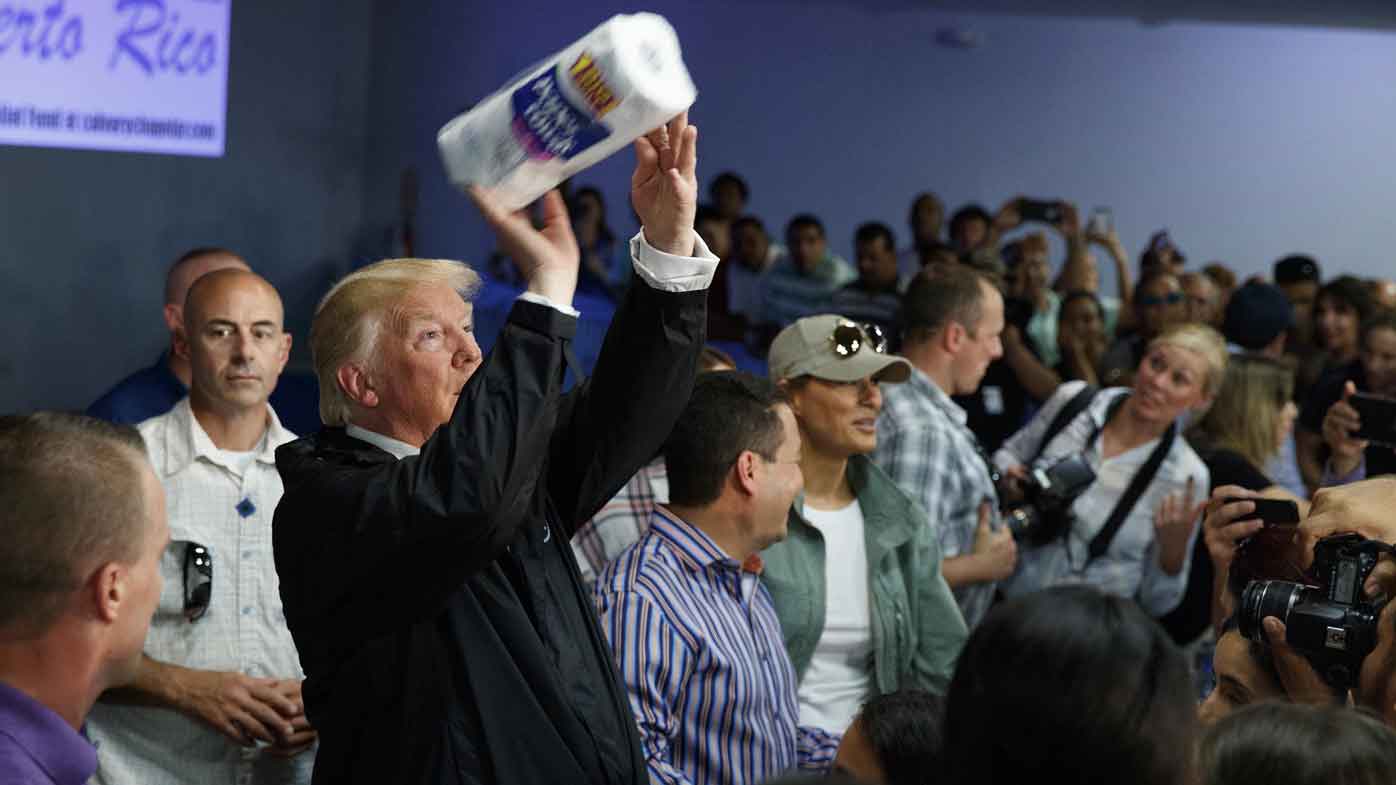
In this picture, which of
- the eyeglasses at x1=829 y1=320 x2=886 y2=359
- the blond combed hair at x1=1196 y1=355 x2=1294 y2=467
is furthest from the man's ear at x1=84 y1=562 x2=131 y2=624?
the blond combed hair at x1=1196 y1=355 x2=1294 y2=467

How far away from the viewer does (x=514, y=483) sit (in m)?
1.58

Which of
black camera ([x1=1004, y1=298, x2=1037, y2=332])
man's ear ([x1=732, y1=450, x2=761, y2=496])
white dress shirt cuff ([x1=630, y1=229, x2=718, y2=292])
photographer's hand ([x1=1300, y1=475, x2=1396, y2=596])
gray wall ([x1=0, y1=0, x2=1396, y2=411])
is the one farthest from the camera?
gray wall ([x1=0, y1=0, x2=1396, y2=411])

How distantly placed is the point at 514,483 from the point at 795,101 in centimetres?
923

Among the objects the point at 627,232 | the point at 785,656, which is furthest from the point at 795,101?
the point at 785,656

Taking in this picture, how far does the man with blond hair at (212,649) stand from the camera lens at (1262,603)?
140 centimetres

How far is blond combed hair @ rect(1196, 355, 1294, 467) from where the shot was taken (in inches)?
164

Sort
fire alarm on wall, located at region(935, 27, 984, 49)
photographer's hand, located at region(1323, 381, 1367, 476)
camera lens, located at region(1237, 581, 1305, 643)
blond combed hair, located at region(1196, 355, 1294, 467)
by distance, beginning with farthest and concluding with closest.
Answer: fire alarm on wall, located at region(935, 27, 984, 49) < blond combed hair, located at region(1196, 355, 1294, 467) < photographer's hand, located at region(1323, 381, 1367, 476) < camera lens, located at region(1237, 581, 1305, 643)

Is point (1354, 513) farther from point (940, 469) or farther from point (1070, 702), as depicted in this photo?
point (940, 469)

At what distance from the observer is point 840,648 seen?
2.84 metres

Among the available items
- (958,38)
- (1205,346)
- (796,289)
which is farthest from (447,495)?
(958,38)

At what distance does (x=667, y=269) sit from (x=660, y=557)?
2.58 ft

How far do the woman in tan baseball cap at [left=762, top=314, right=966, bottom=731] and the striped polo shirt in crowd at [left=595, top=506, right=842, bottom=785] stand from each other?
0.31m

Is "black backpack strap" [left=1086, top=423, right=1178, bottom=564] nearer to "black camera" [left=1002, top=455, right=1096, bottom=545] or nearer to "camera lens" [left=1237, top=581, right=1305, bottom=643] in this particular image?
"black camera" [left=1002, top=455, right=1096, bottom=545]

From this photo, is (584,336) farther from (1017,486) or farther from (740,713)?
(740,713)
